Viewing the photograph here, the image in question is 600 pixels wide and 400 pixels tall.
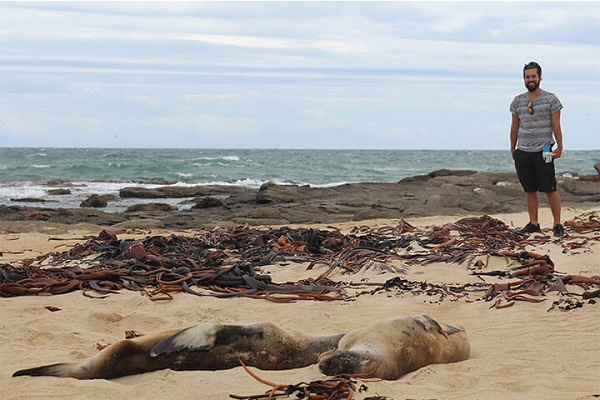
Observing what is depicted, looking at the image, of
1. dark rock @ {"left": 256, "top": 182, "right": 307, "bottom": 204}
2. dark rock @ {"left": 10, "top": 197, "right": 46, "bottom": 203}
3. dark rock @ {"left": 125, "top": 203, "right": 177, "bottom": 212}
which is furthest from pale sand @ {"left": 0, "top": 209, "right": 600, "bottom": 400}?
dark rock @ {"left": 10, "top": 197, "right": 46, "bottom": 203}

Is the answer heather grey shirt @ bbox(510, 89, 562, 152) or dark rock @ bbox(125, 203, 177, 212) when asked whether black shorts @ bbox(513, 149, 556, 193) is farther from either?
dark rock @ bbox(125, 203, 177, 212)

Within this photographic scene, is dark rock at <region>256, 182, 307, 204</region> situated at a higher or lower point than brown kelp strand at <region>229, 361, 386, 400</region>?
lower

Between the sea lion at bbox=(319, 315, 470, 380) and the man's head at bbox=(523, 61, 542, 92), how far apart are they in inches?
212

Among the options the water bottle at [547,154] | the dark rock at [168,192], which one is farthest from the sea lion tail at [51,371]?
Result: the dark rock at [168,192]

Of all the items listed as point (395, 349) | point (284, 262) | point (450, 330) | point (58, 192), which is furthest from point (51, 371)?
point (58, 192)

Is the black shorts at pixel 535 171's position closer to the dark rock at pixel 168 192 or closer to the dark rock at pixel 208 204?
the dark rock at pixel 208 204

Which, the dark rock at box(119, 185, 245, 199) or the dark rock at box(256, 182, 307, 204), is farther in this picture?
the dark rock at box(119, 185, 245, 199)

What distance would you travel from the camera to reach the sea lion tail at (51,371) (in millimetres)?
3895

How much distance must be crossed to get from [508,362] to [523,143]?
561 cm

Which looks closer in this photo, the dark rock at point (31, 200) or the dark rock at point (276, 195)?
the dark rock at point (276, 195)

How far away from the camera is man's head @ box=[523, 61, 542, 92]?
30.1ft

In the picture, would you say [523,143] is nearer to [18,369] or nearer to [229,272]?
[229,272]

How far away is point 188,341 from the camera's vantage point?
413 centimetres

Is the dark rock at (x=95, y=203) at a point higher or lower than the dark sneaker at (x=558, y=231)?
lower
